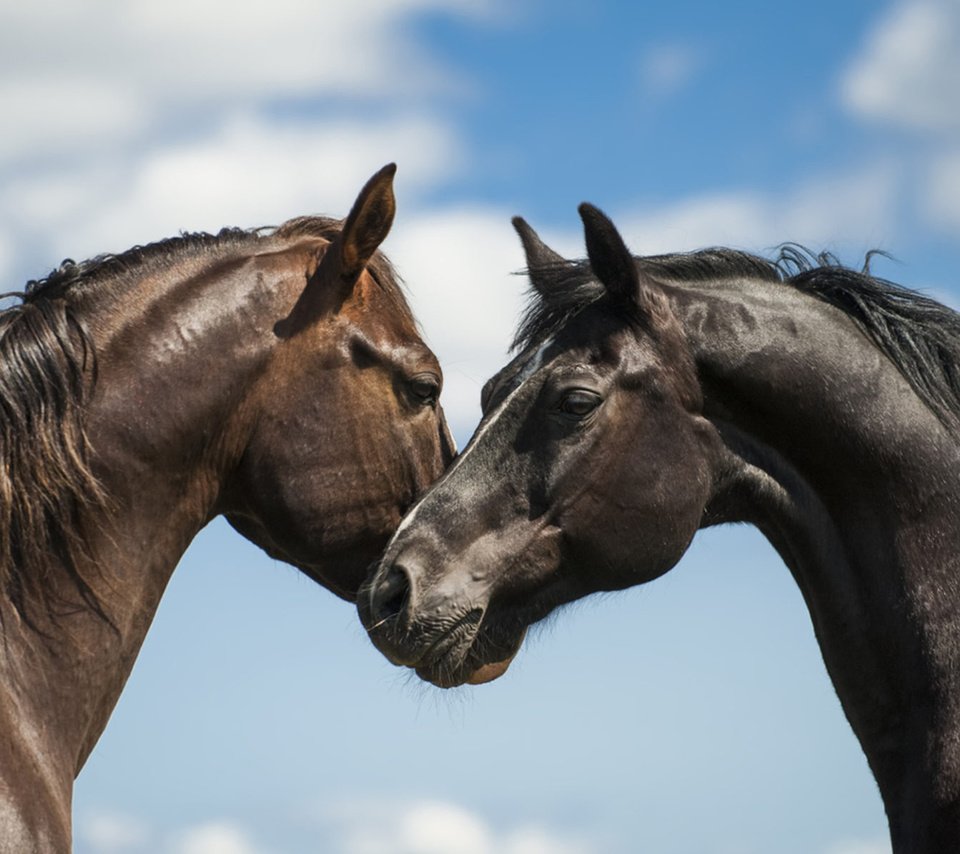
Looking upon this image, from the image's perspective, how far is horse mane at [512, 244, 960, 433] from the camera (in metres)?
5.81

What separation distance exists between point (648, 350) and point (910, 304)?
1.02 meters

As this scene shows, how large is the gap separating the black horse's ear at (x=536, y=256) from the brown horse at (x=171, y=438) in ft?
1.92

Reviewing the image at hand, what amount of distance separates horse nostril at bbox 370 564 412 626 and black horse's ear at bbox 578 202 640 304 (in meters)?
1.38

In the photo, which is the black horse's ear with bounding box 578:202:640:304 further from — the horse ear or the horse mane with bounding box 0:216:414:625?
the horse mane with bounding box 0:216:414:625

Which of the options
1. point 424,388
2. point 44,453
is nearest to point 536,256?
point 424,388

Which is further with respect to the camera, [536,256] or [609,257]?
[536,256]

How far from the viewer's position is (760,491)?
5.96m

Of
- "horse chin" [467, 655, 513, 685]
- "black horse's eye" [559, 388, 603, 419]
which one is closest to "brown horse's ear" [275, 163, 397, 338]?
"black horse's eye" [559, 388, 603, 419]

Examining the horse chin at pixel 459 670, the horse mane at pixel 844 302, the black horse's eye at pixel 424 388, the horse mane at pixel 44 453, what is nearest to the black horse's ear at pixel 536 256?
the horse mane at pixel 844 302

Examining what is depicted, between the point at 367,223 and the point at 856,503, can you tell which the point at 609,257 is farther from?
the point at 856,503

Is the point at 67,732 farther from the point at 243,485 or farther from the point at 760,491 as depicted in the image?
the point at 760,491

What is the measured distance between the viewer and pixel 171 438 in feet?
19.6

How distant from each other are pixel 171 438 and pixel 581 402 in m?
1.59

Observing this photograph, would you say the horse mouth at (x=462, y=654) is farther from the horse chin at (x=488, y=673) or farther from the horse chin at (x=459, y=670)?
the horse chin at (x=488, y=673)
